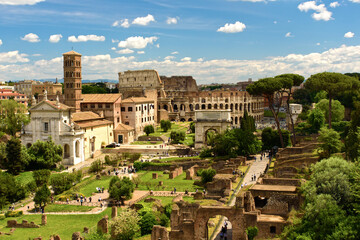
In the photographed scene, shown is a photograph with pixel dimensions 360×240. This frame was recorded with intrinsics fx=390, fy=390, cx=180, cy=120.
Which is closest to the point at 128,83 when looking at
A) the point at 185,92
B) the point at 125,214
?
the point at 185,92

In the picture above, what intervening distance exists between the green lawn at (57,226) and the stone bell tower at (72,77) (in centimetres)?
3354

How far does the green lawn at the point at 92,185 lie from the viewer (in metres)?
37.5

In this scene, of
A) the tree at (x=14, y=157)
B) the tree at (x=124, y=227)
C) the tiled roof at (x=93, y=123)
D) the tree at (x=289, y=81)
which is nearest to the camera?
the tree at (x=124, y=227)

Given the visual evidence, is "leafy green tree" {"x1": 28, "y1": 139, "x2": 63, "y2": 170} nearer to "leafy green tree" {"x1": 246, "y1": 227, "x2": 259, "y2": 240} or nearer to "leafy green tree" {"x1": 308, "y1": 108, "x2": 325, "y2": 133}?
"leafy green tree" {"x1": 246, "y1": 227, "x2": 259, "y2": 240}

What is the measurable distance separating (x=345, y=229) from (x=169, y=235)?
9.81 m

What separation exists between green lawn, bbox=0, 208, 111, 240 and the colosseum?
187 feet

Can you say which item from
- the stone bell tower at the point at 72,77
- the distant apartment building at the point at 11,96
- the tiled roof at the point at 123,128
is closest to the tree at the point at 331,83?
the tiled roof at the point at 123,128

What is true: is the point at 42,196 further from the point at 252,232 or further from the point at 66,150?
A: the point at 66,150

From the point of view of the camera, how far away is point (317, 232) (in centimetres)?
1931

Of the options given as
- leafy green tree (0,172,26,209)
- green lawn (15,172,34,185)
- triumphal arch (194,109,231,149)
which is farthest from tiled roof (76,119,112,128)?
leafy green tree (0,172,26,209)

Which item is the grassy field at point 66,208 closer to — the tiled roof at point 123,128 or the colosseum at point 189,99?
the tiled roof at point 123,128

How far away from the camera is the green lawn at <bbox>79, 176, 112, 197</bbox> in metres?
37.5

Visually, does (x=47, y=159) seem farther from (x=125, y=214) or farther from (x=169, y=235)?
(x=169, y=235)

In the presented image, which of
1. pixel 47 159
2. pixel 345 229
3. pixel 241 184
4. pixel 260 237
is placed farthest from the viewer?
pixel 47 159
